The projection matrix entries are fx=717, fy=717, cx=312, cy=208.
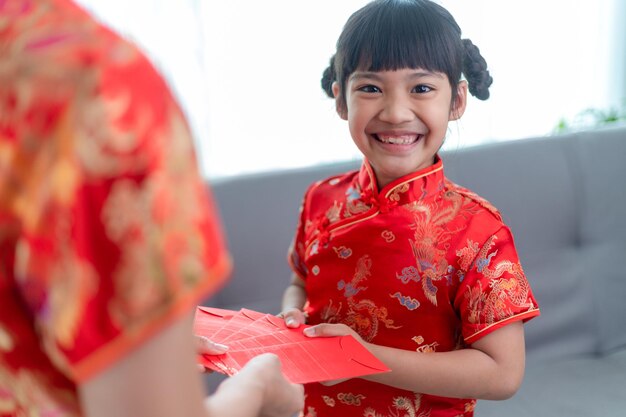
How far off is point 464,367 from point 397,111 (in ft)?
1.35

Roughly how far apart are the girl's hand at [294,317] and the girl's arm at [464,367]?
0.17 ft

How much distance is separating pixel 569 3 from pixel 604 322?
1.49m

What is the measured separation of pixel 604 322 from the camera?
2.00m

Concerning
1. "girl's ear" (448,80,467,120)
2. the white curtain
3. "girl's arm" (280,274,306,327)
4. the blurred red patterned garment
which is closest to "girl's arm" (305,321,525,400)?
"girl's arm" (280,274,306,327)

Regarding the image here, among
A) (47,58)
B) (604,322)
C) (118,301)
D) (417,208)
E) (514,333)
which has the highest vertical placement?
(47,58)

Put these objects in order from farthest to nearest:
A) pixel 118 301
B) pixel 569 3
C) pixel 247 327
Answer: pixel 569 3 < pixel 247 327 < pixel 118 301

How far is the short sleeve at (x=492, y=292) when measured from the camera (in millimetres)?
1098

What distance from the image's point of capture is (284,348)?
1021 mm

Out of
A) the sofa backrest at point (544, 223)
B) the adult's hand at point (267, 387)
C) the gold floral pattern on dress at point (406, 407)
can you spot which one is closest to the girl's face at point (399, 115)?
the gold floral pattern on dress at point (406, 407)

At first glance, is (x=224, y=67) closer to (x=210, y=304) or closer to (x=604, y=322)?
(x=210, y=304)

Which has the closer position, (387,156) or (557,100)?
(387,156)

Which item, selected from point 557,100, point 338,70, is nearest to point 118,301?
point 338,70

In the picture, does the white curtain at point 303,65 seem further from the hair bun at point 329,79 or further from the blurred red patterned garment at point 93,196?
the blurred red patterned garment at point 93,196

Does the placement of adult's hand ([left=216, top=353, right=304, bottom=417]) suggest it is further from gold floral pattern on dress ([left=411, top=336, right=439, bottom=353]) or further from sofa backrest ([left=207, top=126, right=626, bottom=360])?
sofa backrest ([left=207, top=126, right=626, bottom=360])
